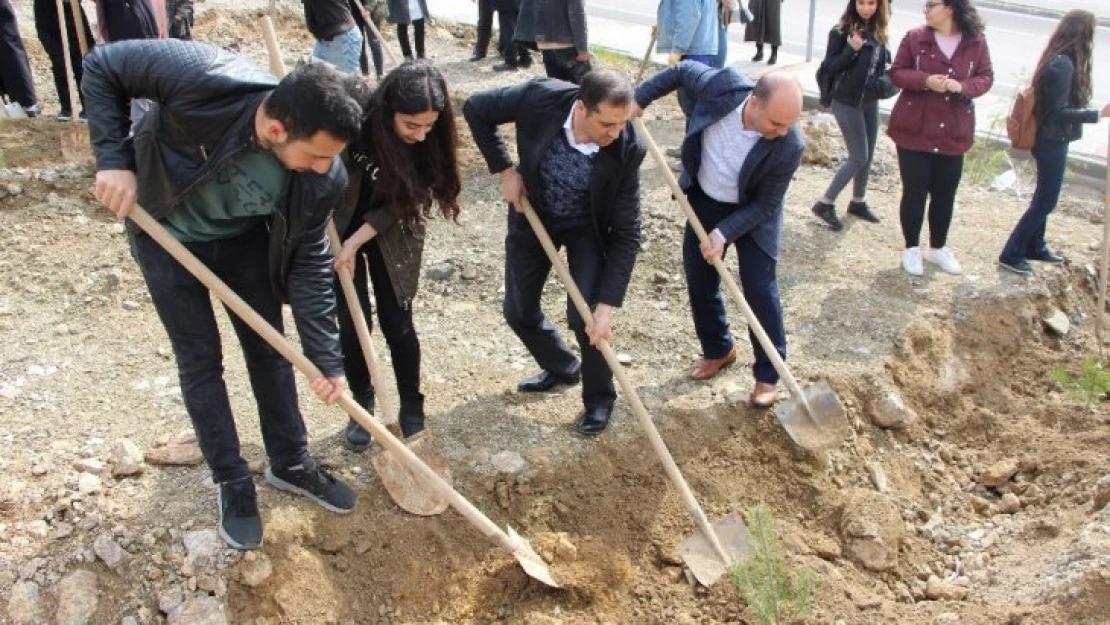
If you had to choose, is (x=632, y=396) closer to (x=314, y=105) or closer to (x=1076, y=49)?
(x=314, y=105)

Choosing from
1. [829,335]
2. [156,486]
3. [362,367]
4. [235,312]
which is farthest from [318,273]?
[829,335]

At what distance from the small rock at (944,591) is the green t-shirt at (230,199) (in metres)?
2.72

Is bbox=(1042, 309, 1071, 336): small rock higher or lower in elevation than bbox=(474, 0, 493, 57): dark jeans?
lower

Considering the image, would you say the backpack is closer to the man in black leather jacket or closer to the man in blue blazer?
the man in blue blazer

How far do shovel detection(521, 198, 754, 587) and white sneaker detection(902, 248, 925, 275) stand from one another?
7.81 feet

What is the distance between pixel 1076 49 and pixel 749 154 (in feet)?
7.95

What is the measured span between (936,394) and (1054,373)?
61cm

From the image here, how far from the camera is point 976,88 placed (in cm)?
495

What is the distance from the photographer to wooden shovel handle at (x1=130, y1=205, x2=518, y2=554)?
2615mm

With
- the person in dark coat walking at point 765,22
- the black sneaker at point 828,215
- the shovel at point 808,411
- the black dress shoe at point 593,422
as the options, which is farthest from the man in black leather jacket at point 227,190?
the person in dark coat walking at point 765,22

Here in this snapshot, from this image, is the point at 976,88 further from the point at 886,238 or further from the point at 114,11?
the point at 114,11

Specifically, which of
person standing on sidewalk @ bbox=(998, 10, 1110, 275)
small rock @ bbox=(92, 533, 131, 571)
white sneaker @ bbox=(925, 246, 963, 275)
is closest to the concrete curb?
person standing on sidewalk @ bbox=(998, 10, 1110, 275)

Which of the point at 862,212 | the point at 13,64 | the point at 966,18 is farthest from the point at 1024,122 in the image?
the point at 13,64

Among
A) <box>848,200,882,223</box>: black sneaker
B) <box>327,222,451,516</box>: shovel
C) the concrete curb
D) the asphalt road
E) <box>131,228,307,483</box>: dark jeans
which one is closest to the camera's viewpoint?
<box>131,228,307,483</box>: dark jeans
